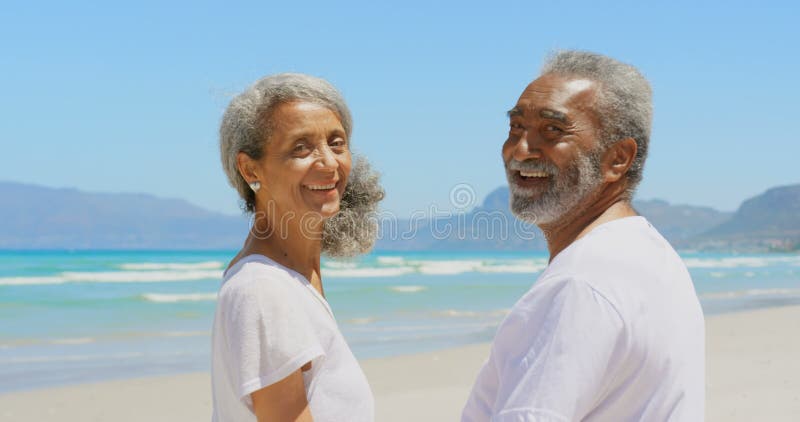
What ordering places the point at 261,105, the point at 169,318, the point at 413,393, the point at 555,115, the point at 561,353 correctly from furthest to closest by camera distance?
1. the point at 169,318
2. the point at 413,393
3. the point at 261,105
4. the point at 555,115
5. the point at 561,353

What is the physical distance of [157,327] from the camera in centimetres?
1423

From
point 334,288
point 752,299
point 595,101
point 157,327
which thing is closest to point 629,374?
point 595,101

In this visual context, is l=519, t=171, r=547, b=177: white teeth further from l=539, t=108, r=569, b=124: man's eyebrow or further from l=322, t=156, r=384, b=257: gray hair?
l=322, t=156, r=384, b=257: gray hair

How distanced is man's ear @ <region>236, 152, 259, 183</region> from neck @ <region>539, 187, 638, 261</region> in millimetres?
822

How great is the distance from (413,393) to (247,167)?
632 cm

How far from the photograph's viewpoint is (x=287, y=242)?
7.76ft

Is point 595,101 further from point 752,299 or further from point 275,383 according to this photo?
point 752,299

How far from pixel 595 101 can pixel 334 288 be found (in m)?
23.1

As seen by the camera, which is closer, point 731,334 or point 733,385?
point 733,385

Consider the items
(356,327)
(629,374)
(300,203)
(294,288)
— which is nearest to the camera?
(629,374)

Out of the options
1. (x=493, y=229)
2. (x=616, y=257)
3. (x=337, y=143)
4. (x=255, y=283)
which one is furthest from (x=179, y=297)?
(x=616, y=257)

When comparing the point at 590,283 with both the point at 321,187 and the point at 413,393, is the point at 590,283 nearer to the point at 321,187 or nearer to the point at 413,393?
the point at 321,187

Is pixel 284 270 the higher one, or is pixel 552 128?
pixel 552 128

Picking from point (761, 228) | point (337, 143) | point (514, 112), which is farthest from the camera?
point (761, 228)
